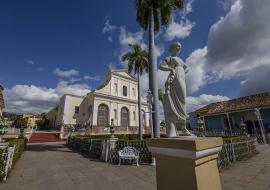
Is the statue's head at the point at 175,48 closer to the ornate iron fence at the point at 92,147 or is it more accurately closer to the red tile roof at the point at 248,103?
the ornate iron fence at the point at 92,147

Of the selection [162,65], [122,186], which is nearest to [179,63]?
[162,65]

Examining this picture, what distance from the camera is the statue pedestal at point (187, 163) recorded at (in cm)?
112

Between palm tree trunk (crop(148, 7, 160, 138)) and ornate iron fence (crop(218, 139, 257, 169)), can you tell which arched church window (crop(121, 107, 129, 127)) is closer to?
palm tree trunk (crop(148, 7, 160, 138))

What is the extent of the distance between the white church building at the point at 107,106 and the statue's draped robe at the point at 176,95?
2369 centimetres

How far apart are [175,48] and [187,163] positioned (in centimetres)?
222

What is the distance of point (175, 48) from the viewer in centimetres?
285

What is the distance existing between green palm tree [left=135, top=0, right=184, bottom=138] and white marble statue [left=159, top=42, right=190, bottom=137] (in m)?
6.38

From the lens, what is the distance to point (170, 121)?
8.79 ft

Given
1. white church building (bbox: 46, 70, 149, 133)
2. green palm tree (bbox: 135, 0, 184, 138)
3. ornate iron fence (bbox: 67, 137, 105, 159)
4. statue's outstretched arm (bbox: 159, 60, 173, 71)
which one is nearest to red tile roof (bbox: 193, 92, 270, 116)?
green palm tree (bbox: 135, 0, 184, 138)

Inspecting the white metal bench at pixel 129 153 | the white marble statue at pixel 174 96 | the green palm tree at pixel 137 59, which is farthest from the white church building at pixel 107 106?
the white marble statue at pixel 174 96

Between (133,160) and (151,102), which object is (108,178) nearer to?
(133,160)

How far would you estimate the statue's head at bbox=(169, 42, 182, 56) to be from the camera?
2836 mm

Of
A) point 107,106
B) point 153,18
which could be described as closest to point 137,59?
point 153,18

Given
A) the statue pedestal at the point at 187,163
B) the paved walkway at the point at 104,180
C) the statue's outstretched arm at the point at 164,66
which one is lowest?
the paved walkway at the point at 104,180
